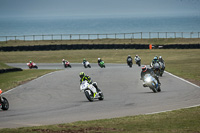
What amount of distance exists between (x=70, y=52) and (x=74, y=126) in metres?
55.0

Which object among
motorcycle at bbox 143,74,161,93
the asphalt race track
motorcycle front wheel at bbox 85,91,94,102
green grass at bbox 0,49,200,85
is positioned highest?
green grass at bbox 0,49,200,85

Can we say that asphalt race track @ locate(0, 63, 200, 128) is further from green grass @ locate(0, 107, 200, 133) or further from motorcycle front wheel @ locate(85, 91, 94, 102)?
green grass @ locate(0, 107, 200, 133)

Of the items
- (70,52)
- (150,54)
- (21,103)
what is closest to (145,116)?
(21,103)

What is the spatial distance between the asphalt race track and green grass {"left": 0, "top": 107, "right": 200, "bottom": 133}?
1025mm

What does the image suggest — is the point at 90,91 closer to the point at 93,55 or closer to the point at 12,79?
the point at 12,79

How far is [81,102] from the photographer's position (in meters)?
17.5

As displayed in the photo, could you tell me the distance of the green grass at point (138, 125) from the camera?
10.6 m

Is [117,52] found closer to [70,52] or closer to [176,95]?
[70,52]

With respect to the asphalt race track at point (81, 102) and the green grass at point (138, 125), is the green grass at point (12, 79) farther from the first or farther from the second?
the green grass at point (138, 125)

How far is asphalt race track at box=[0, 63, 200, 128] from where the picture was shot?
1365 centimetres

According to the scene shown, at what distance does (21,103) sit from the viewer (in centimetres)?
1816

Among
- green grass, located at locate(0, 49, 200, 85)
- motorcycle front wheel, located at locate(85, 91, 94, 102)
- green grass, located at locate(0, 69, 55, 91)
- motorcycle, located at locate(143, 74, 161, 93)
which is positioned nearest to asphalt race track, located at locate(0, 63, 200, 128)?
motorcycle front wheel, located at locate(85, 91, 94, 102)

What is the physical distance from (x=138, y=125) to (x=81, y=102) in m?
6.31

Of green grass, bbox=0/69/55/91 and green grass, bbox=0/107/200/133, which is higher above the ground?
green grass, bbox=0/69/55/91
